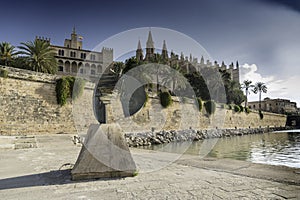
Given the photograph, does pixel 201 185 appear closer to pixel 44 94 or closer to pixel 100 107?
pixel 100 107

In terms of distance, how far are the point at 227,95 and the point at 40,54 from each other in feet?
129

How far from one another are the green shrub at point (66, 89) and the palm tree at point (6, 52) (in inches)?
615

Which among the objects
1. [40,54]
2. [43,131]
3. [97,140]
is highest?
[40,54]

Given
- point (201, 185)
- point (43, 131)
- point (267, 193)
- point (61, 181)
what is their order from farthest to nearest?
point (43, 131) → point (61, 181) → point (201, 185) → point (267, 193)

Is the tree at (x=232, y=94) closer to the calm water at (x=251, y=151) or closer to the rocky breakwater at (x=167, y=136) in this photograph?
the rocky breakwater at (x=167, y=136)

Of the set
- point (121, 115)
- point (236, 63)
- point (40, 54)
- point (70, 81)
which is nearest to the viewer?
point (70, 81)

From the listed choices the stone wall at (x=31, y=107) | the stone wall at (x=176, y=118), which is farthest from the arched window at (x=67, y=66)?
the stone wall at (x=31, y=107)

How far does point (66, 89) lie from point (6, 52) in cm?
1663

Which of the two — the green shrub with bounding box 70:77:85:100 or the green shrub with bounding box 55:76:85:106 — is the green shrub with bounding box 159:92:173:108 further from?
the green shrub with bounding box 55:76:85:106

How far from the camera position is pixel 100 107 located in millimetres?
4332

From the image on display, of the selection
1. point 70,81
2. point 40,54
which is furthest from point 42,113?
point 40,54

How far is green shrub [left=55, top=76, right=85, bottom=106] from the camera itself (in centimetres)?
1512

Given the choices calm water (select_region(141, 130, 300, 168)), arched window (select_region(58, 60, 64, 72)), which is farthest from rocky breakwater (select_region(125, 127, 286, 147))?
arched window (select_region(58, 60, 64, 72))

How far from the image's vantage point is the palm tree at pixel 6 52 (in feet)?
82.6
